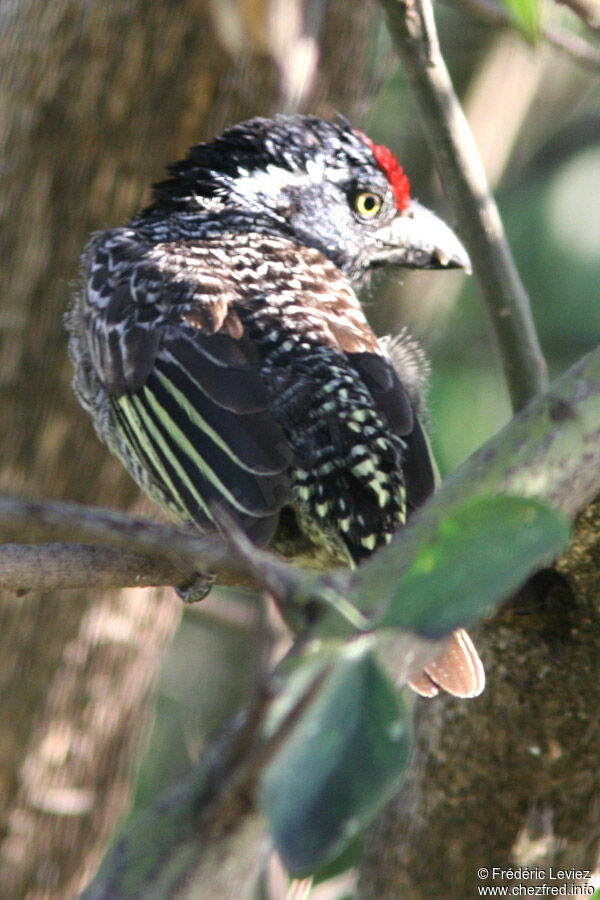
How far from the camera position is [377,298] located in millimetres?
5363

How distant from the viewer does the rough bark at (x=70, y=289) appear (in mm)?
4238

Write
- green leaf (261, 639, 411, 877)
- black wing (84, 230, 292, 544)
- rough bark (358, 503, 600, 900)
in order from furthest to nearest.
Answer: rough bark (358, 503, 600, 900) < black wing (84, 230, 292, 544) < green leaf (261, 639, 411, 877)

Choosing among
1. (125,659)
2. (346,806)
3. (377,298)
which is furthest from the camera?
(377,298)

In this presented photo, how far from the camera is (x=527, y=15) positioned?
1531 mm

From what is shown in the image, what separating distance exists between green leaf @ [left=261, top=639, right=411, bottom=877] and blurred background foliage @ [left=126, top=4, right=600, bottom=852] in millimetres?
4214

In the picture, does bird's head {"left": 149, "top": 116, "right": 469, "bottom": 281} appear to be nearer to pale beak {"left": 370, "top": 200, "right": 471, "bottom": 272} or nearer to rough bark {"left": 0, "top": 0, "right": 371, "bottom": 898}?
pale beak {"left": 370, "top": 200, "right": 471, "bottom": 272}

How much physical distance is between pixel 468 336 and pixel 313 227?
296cm

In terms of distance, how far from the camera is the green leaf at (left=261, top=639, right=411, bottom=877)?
952mm

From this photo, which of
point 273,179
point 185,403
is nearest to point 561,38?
point 273,179

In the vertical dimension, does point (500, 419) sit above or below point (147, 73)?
below

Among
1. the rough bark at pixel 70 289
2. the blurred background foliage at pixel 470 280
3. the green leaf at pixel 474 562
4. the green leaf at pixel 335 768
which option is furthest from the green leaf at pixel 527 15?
the blurred background foliage at pixel 470 280

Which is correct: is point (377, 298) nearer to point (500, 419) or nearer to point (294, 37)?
point (500, 419)

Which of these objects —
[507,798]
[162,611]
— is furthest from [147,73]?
[507,798]

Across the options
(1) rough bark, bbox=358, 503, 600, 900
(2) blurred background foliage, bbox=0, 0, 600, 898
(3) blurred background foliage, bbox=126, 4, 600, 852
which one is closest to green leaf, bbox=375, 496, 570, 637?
(1) rough bark, bbox=358, 503, 600, 900
